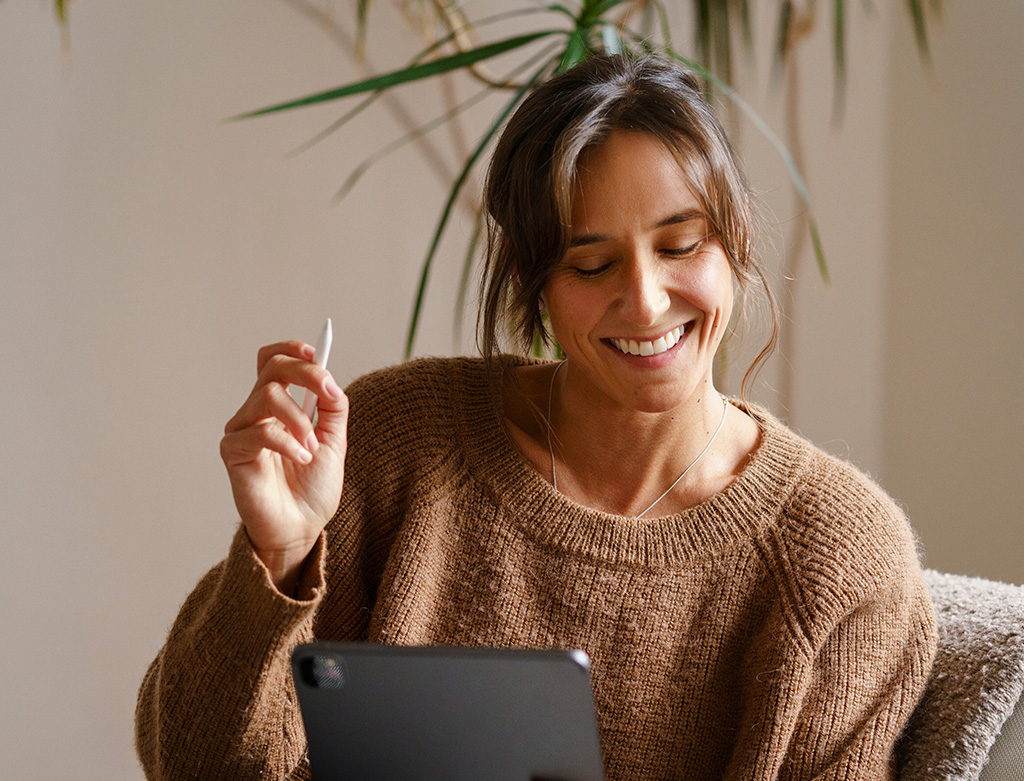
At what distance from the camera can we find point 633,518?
110 cm

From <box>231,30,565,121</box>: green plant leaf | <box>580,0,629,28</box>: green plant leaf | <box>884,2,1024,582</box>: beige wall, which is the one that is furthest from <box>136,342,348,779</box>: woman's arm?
<box>884,2,1024,582</box>: beige wall

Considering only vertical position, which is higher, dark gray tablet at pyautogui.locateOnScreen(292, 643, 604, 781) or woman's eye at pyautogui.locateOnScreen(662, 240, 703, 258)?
woman's eye at pyautogui.locateOnScreen(662, 240, 703, 258)

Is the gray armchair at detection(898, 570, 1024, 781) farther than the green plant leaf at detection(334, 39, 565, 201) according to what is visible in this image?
No

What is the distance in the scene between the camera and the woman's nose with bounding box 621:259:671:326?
3.19ft

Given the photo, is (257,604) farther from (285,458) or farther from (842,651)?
(842,651)

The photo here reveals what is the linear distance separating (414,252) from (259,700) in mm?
1330

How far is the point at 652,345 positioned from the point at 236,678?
518mm

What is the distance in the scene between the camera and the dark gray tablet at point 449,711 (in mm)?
699

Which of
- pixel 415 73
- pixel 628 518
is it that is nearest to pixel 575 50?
pixel 415 73

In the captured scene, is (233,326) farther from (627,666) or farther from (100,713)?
(627,666)

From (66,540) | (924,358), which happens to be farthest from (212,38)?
(924,358)

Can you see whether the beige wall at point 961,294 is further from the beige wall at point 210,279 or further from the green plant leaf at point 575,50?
the green plant leaf at point 575,50

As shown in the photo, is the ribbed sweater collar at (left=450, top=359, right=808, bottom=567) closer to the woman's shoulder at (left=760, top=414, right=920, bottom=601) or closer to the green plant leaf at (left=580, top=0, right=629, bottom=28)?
the woman's shoulder at (left=760, top=414, right=920, bottom=601)

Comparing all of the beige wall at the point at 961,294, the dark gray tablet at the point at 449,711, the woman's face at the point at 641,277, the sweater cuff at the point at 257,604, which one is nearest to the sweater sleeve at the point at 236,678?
the sweater cuff at the point at 257,604
